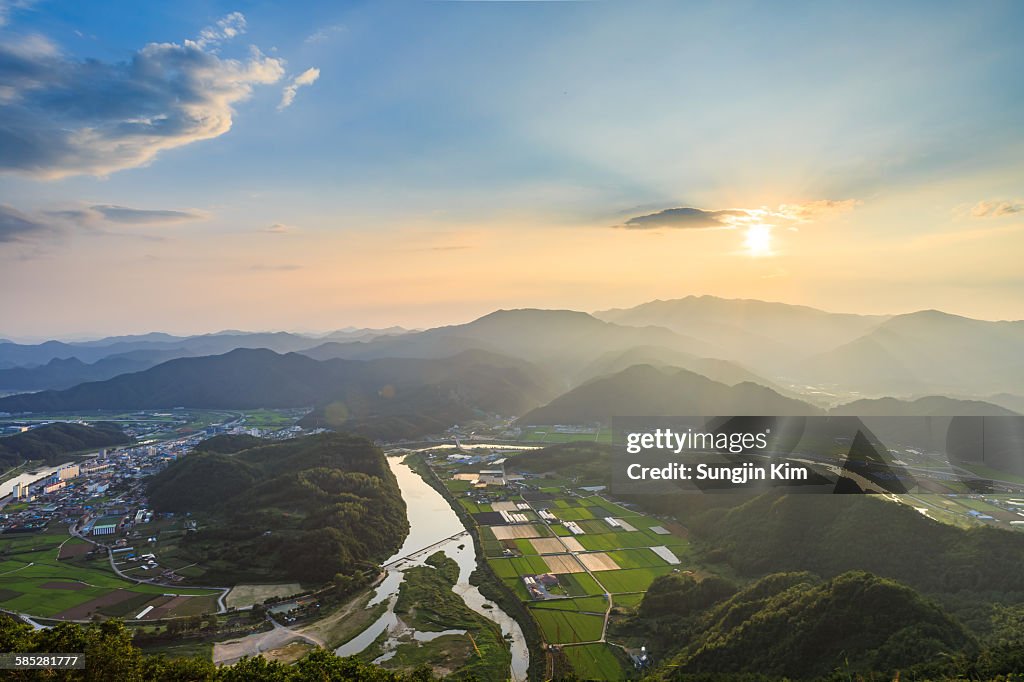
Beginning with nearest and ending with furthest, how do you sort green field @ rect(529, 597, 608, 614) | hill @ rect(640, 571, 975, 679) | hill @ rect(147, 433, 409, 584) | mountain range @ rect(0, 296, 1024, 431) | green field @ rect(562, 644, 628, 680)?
hill @ rect(640, 571, 975, 679) < green field @ rect(562, 644, 628, 680) < green field @ rect(529, 597, 608, 614) < hill @ rect(147, 433, 409, 584) < mountain range @ rect(0, 296, 1024, 431)

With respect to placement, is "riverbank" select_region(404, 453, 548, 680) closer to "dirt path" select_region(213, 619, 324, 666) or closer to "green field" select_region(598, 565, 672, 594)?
"green field" select_region(598, 565, 672, 594)

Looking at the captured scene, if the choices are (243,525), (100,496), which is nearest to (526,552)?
(243,525)

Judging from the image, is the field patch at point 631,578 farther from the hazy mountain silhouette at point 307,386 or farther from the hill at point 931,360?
the hill at point 931,360

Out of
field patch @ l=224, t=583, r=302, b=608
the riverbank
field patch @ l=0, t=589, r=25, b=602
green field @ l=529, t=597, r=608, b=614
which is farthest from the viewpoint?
field patch @ l=0, t=589, r=25, b=602

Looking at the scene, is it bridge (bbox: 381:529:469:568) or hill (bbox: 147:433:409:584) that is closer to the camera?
hill (bbox: 147:433:409:584)

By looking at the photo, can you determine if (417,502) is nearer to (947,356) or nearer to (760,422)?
(760,422)

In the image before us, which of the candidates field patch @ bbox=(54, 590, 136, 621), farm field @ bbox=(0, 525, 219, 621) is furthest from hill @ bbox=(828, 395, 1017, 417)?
field patch @ bbox=(54, 590, 136, 621)

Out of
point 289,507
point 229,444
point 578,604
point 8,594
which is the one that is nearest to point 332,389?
point 229,444
